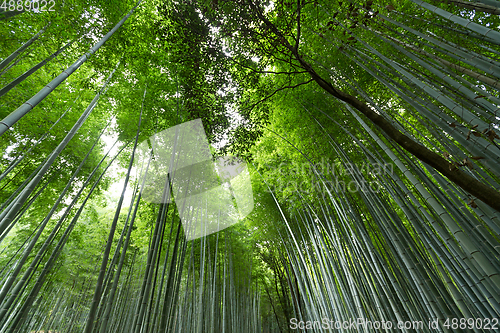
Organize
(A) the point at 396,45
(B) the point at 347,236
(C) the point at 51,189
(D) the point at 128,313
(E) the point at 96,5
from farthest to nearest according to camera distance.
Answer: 1. (D) the point at 128,313
2. (C) the point at 51,189
3. (B) the point at 347,236
4. (E) the point at 96,5
5. (A) the point at 396,45

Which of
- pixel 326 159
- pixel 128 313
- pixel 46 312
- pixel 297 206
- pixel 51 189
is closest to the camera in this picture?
pixel 326 159

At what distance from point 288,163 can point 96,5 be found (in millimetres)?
3866

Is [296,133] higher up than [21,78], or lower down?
higher up

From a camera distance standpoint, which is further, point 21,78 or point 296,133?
point 296,133

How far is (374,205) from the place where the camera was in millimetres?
2248

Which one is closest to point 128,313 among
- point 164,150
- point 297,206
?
point 164,150

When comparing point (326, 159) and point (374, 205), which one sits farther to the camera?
point (326, 159)

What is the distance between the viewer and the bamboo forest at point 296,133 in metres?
1.39

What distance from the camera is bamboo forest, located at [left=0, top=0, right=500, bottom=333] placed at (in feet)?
4.55

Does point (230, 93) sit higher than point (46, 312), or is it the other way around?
point (230, 93)

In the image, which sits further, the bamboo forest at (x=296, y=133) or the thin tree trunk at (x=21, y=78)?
the thin tree trunk at (x=21, y=78)

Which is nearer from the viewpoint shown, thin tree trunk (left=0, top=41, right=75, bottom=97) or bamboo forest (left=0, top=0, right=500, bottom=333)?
bamboo forest (left=0, top=0, right=500, bottom=333)

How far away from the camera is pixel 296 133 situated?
3812 millimetres

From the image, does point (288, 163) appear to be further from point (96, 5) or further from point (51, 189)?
point (51, 189)
